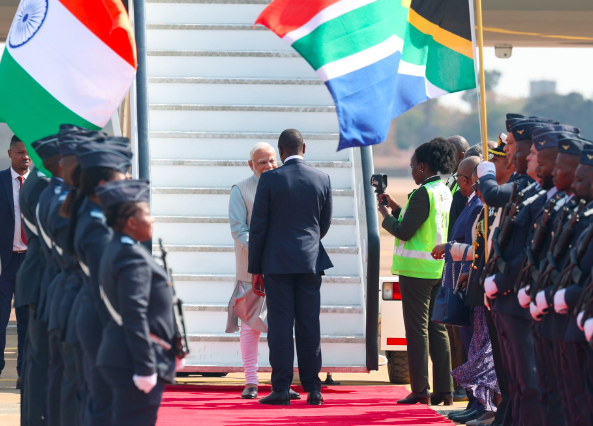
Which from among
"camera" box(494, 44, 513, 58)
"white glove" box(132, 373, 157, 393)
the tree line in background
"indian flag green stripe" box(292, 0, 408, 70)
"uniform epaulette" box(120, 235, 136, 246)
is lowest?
"white glove" box(132, 373, 157, 393)

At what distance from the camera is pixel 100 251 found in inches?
169

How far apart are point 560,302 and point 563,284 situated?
104 mm

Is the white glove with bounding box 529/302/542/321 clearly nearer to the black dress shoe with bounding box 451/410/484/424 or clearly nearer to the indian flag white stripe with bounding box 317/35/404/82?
the black dress shoe with bounding box 451/410/484/424

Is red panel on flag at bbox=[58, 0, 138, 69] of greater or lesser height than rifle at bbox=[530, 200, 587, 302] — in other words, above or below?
above

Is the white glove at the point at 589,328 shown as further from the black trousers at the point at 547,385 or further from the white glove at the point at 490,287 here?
the white glove at the point at 490,287

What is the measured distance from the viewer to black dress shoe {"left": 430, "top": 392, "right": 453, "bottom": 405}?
733 centimetres

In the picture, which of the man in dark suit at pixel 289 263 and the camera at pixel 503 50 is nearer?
the man in dark suit at pixel 289 263

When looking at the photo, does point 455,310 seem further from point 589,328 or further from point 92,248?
point 92,248

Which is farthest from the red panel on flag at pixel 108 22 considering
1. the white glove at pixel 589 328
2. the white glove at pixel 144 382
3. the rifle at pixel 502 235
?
the white glove at pixel 589 328

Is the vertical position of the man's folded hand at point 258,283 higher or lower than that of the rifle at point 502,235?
lower

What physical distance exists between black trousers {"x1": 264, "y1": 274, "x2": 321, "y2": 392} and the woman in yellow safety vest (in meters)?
0.68

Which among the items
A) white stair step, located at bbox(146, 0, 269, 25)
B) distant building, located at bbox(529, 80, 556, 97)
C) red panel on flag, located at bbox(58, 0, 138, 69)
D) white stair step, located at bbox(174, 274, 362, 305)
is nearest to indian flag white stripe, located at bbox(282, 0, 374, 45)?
red panel on flag, located at bbox(58, 0, 138, 69)

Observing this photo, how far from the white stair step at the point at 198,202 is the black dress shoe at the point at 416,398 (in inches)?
83.4

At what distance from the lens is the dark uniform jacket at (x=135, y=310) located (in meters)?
3.92
